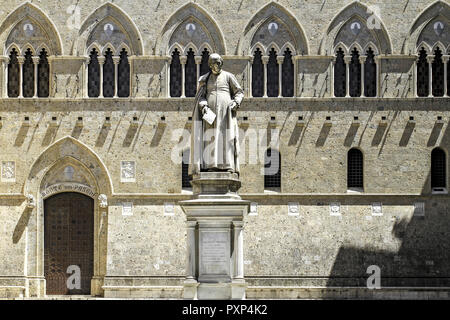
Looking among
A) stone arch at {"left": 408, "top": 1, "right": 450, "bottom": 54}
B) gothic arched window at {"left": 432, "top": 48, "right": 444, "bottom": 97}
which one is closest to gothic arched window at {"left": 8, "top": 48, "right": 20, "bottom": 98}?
stone arch at {"left": 408, "top": 1, "right": 450, "bottom": 54}

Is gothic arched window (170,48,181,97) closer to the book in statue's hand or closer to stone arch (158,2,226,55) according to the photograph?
stone arch (158,2,226,55)

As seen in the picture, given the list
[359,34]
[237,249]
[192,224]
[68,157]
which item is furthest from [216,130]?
[359,34]

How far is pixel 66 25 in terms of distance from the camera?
137 feet

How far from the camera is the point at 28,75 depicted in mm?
42031

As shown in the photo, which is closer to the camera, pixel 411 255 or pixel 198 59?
pixel 411 255

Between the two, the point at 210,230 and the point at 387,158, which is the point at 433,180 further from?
the point at 210,230

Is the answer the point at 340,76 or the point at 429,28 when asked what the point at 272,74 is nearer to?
the point at 340,76

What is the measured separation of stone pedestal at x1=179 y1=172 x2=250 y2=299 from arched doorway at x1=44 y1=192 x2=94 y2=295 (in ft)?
63.1

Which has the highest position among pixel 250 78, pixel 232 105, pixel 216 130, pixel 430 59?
pixel 430 59

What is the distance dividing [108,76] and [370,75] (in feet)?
36.1

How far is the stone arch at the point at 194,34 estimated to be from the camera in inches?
1635

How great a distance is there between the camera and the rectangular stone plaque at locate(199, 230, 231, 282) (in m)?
22.5

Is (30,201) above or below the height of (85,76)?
below

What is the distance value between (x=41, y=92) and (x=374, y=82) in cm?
→ 1399
